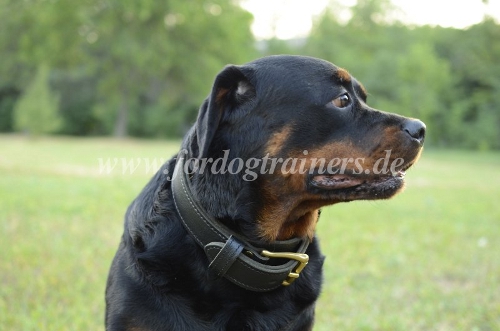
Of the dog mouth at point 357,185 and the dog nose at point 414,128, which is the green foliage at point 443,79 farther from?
the dog mouth at point 357,185

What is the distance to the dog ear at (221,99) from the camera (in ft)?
7.64

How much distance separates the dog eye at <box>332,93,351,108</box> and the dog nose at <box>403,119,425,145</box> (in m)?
0.31

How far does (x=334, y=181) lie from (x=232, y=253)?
0.61 m

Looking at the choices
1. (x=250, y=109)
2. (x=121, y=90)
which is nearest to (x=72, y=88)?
(x=121, y=90)

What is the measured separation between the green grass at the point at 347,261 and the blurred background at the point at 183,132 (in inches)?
0.8

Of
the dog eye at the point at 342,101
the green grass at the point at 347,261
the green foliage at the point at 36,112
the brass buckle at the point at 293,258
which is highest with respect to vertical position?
the dog eye at the point at 342,101

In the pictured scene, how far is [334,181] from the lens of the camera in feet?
8.11

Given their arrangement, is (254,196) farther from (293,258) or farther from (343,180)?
(343,180)

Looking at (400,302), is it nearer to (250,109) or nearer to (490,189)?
(250,109)

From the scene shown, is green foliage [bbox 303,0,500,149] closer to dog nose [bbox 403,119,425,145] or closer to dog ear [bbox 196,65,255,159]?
dog nose [bbox 403,119,425,145]

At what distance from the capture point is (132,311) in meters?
2.26

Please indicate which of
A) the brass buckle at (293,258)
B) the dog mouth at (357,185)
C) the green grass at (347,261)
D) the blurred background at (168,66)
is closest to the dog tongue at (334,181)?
the dog mouth at (357,185)

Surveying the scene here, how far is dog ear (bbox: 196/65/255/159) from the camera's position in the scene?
91.7 inches

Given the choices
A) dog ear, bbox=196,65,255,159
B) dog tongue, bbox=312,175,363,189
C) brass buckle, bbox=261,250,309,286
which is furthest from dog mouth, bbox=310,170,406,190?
dog ear, bbox=196,65,255,159
